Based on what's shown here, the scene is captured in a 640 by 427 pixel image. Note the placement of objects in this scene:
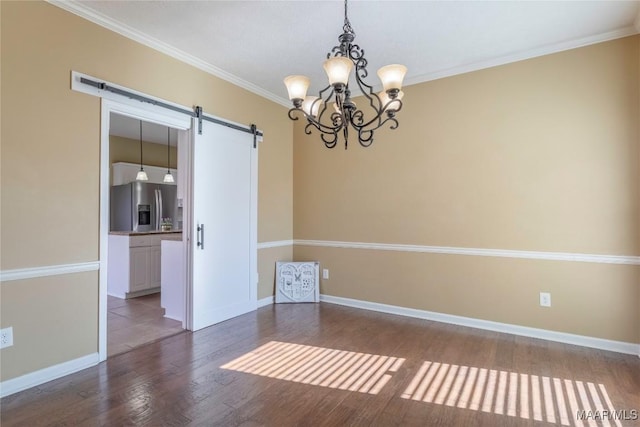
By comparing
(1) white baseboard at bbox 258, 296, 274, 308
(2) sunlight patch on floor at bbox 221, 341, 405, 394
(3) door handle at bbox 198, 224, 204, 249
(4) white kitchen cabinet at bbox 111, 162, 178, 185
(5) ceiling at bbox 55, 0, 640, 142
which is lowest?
(2) sunlight patch on floor at bbox 221, 341, 405, 394

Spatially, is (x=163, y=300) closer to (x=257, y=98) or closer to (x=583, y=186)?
(x=257, y=98)

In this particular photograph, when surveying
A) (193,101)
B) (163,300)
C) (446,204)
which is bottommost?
(163,300)

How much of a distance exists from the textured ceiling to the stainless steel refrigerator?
3.11 m

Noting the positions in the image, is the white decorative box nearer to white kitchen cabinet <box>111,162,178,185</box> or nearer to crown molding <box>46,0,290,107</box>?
crown molding <box>46,0,290,107</box>

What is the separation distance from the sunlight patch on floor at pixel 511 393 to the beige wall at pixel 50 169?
8.41 ft

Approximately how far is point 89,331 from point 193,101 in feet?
7.55

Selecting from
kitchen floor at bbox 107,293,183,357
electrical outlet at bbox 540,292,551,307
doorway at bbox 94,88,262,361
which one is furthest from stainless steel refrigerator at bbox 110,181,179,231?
electrical outlet at bbox 540,292,551,307

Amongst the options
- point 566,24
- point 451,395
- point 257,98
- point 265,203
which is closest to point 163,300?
point 265,203

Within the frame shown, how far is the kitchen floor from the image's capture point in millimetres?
3045

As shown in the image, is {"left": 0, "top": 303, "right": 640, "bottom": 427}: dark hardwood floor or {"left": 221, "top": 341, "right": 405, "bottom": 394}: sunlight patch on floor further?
{"left": 221, "top": 341, "right": 405, "bottom": 394}: sunlight patch on floor

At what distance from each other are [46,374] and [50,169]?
1.47m

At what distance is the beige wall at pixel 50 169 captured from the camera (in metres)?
2.21

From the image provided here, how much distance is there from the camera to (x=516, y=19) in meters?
2.69

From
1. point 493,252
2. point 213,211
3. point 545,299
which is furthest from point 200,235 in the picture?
point 545,299
